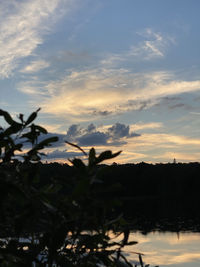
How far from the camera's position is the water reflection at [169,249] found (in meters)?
33.4

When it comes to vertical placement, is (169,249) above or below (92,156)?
below

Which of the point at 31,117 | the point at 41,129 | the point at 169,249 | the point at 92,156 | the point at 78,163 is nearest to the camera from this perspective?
the point at 78,163

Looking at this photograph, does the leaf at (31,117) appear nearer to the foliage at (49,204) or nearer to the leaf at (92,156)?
the foliage at (49,204)

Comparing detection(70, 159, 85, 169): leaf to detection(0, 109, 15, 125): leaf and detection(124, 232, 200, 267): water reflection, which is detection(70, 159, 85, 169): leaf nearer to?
detection(0, 109, 15, 125): leaf

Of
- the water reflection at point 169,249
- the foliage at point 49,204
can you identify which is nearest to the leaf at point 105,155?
the foliage at point 49,204

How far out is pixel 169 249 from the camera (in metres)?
38.5

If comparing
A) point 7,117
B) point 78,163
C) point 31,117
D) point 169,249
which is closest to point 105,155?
point 78,163

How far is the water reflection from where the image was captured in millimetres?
33406

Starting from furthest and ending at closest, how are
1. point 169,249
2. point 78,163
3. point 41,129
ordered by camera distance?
point 169,249
point 41,129
point 78,163

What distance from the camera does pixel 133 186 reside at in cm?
12094

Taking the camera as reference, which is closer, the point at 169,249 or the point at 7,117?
the point at 7,117

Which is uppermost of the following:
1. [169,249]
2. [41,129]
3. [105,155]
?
[41,129]

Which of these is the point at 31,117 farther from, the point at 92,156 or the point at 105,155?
the point at 105,155

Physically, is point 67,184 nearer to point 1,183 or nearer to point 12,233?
point 1,183
